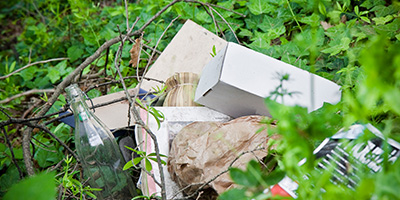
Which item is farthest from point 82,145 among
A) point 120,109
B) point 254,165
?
point 254,165

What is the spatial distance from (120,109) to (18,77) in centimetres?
172

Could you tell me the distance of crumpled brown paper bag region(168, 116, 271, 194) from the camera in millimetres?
1194

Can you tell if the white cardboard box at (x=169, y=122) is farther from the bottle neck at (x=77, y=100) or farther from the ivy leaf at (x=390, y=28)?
the ivy leaf at (x=390, y=28)

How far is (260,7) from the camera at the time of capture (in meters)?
2.12

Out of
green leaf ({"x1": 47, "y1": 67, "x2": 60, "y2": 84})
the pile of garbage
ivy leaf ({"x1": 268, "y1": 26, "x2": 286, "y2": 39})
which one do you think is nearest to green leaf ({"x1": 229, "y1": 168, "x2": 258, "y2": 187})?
the pile of garbage

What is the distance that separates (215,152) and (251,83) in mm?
297

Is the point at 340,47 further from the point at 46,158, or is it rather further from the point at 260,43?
the point at 46,158

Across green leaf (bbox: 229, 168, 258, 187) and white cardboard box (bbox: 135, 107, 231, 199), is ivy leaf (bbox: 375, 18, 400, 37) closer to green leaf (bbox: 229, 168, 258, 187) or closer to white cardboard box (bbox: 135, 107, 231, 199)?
white cardboard box (bbox: 135, 107, 231, 199)

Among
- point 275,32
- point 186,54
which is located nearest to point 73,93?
point 186,54

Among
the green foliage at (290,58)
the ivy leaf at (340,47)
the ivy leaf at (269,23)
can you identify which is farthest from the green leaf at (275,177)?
the ivy leaf at (269,23)

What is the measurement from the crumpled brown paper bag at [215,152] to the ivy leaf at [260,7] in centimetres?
98

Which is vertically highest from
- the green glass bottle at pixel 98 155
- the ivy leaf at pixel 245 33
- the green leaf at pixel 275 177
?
the green leaf at pixel 275 177

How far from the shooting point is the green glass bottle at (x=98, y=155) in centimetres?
140

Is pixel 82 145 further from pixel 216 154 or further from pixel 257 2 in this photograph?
pixel 257 2
